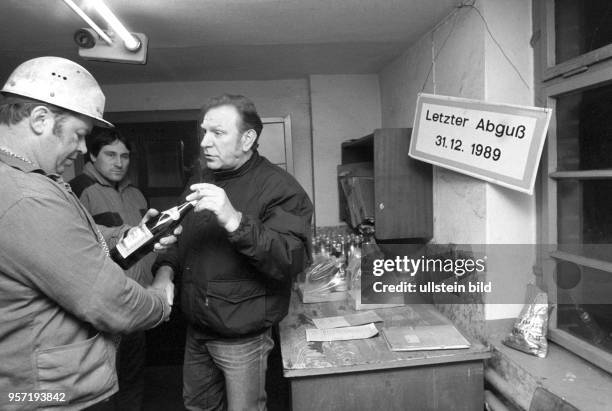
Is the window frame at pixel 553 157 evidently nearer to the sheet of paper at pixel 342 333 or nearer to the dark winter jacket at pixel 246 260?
the sheet of paper at pixel 342 333

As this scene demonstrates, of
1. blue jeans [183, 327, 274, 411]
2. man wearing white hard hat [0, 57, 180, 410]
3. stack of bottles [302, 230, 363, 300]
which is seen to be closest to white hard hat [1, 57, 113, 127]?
man wearing white hard hat [0, 57, 180, 410]

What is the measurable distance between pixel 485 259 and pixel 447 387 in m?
0.54

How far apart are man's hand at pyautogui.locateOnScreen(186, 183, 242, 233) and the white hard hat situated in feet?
1.15

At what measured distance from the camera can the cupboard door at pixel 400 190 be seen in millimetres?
2164

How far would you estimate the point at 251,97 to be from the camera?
3465 millimetres

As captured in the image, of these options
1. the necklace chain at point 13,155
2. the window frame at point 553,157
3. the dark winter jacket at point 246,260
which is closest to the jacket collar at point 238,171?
the dark winter jacket at point 246,260

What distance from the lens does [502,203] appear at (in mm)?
1719

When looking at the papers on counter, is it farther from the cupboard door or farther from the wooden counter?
the cupboard door

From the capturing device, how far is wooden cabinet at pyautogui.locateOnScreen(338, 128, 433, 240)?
7.10ft

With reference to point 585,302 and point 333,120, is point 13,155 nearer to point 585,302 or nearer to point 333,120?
point 585,302

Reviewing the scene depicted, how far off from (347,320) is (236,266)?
0.74 m

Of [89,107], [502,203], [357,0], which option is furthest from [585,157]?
[89,107]

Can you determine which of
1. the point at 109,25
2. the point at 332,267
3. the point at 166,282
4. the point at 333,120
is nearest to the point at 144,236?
the point at 166,282

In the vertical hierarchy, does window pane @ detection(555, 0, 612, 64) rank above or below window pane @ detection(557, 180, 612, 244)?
above
